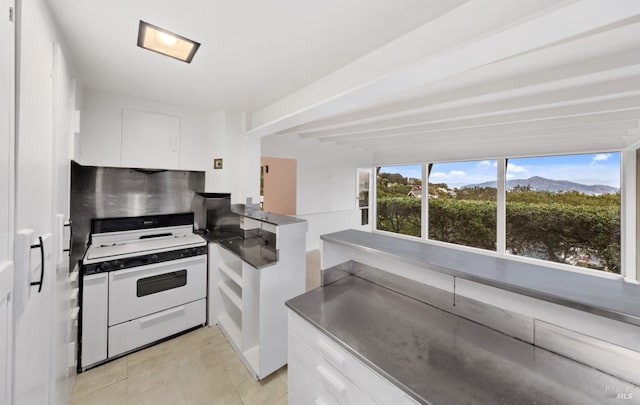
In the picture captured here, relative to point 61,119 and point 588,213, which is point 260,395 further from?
point 588,213

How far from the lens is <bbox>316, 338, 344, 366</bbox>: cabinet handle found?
43.3 inches

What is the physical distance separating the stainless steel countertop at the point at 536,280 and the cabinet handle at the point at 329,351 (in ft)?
1.85

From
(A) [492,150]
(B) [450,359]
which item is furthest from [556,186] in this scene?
(B) [450,359]

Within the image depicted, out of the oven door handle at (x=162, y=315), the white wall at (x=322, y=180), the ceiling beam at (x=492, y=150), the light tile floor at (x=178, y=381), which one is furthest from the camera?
the white wall at (x=322, y=180)

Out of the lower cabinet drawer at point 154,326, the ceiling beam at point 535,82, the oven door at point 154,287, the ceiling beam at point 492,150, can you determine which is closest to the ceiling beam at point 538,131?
the ceiling beam at point 492,150

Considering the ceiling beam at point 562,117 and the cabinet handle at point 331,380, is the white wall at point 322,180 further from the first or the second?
the cabinet handle at point 331,380

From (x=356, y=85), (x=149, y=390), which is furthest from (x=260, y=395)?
(x=356, y=85)

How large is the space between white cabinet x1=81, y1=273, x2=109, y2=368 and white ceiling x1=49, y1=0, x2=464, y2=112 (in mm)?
1726

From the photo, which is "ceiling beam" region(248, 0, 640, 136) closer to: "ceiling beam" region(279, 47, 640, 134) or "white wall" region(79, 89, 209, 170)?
"ceiling beam" region(279, 47, 640, 134)

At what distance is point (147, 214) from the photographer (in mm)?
2781

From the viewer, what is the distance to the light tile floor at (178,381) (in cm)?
175

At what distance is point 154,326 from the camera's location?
2.25 meters

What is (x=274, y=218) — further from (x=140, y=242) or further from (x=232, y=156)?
(x=140, y=242)

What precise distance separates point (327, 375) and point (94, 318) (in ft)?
6.82
